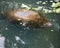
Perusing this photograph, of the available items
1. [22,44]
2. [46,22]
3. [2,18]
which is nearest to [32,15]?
[46,22]

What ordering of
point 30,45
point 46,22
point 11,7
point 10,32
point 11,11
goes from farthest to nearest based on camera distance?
1. point 11,7
2. point 11,11
3. point 46,22
4. point 10,32
5. point 30,45

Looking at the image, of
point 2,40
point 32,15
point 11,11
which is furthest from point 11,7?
point 2,40

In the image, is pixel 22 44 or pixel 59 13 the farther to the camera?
pixel 59 13

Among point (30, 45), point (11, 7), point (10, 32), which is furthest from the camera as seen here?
point (11, 7)

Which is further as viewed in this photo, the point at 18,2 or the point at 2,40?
the point at 18,2

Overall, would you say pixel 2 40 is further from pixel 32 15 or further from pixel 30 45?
pixel 32 15

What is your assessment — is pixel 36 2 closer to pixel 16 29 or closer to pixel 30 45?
pixel 16 29
